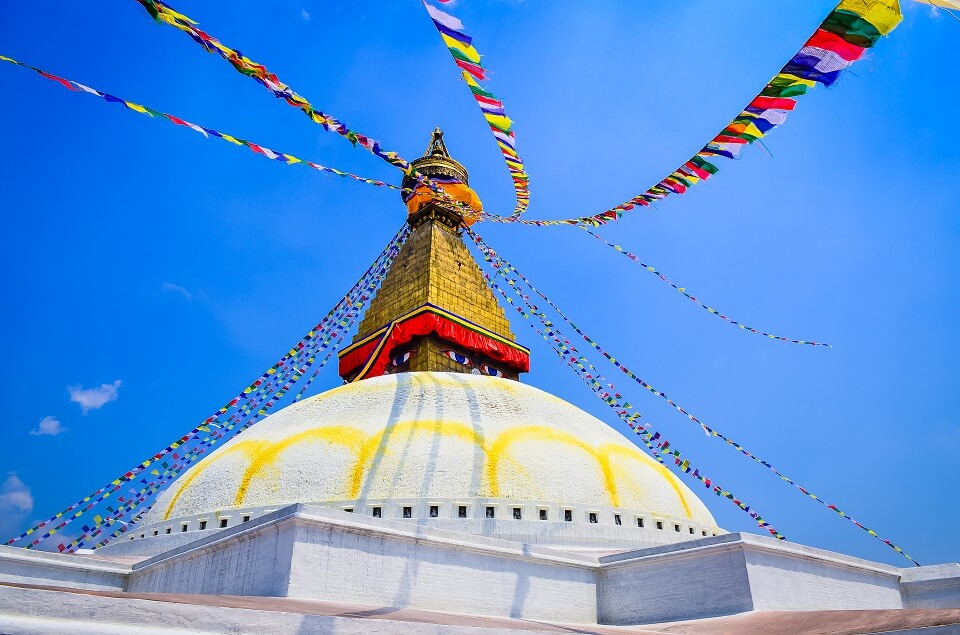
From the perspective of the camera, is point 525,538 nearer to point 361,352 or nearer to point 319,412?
point 319,412

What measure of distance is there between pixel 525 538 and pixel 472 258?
37.6ft

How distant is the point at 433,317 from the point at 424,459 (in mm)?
7168

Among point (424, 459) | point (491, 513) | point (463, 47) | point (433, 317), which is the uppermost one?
point (433, 317)

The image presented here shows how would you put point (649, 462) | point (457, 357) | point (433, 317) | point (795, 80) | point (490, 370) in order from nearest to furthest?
point (795, 80) < point (649, 462) < point (433, 317) < point (457, 357) < point (490, 370)

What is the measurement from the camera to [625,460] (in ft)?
39.7

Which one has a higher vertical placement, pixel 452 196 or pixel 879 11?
pixel 452 196

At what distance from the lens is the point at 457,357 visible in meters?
17.8

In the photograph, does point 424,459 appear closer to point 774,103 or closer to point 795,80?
point 774,103

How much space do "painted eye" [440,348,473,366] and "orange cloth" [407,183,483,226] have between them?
16.1 feet

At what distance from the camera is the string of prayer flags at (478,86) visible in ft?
23.3

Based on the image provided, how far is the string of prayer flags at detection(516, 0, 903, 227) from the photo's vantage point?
5875 mm

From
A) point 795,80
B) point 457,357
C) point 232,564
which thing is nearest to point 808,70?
point 795,80

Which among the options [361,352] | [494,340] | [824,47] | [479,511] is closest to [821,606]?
[479,511]

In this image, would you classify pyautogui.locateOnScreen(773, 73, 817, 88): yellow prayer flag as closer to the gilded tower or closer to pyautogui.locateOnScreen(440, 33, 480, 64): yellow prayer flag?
pyautogui.locateOnScreen(440, 33, 480, 64): yellow prayer flag
